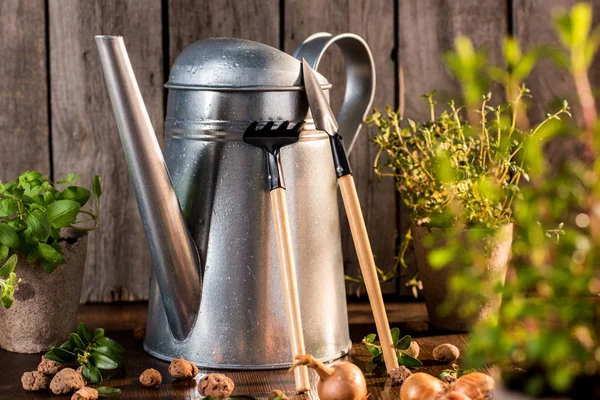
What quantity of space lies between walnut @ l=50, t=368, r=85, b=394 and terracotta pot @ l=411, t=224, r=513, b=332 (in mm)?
412

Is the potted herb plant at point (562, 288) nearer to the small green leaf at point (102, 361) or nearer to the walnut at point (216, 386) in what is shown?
the walnut at point (216, 386)

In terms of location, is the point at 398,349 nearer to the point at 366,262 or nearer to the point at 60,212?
the point at 366,262

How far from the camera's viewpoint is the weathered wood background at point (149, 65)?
3.68 feet

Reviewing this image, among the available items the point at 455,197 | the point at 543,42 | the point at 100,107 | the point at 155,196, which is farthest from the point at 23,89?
the point at 543,42

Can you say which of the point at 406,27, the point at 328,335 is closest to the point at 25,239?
the point at 328,335

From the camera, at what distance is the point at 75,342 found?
0.88 metres

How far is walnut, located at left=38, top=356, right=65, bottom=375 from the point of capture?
0.84 metres

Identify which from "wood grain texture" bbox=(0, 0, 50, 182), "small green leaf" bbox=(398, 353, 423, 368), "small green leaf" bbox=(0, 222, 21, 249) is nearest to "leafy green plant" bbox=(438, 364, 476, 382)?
"small green leaf" bbox=(398, 353, 423, 368)

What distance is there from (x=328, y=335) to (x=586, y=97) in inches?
20.2

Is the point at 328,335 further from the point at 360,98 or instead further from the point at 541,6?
the point at 541,6

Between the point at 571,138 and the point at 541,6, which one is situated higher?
the point at 541,6

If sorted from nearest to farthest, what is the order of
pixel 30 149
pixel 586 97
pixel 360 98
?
pixel 586 97 < pixel 360 98 < pixel 30 149

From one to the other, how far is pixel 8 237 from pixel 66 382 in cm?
17

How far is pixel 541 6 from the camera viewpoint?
117cm
